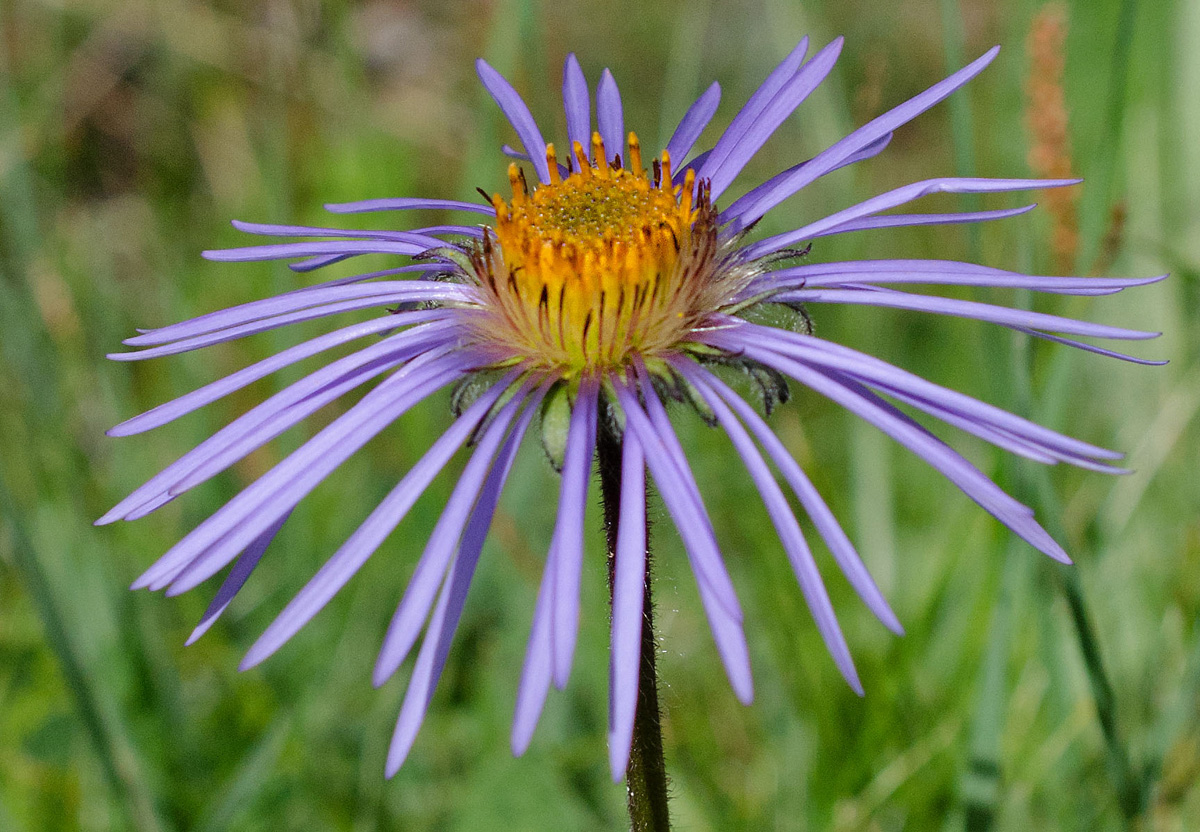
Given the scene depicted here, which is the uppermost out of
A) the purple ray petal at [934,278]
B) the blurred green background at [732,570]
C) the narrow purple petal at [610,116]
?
the narrow purple petal at [610,116]

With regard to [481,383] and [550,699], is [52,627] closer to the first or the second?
[481,383]

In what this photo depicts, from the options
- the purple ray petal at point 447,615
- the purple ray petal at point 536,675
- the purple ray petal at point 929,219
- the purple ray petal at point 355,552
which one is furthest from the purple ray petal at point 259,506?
the purple ray petal at point 929,219

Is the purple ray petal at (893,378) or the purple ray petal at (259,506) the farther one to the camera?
the purple ray petal at (259,506)

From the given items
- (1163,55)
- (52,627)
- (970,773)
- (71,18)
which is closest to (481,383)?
(52,627)

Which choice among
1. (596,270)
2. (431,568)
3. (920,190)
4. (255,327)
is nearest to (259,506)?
(431,568)

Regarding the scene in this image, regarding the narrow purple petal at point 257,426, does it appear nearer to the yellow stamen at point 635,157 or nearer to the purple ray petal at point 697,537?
the purple ray petal at point 697,537

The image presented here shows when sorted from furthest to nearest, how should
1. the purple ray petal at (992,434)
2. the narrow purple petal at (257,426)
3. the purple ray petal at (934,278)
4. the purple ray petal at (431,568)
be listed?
the narrow purple petal at (257,426)
the purple ray petal at (934,278)
the purple ray petal at (992,434)
the purple ray petal at (431,568)

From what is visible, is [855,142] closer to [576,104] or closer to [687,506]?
[576,104]
